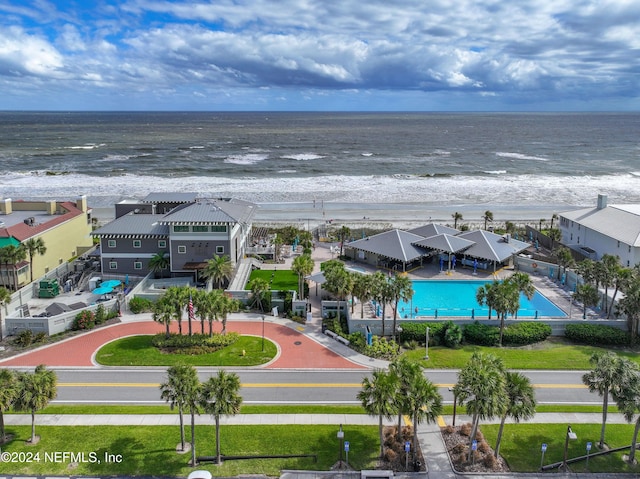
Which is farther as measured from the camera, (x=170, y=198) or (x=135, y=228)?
(x=170, y=198)

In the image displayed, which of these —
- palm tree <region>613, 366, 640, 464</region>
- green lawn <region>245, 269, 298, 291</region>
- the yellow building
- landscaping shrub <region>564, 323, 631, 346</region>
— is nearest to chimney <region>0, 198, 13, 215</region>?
the yellow building

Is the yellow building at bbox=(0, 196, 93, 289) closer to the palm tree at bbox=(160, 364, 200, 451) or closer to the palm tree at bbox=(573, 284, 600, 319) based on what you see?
the palm tree at bbox=(160, 364, 200, 451)

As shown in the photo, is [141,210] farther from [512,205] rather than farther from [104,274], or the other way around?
[512,205]

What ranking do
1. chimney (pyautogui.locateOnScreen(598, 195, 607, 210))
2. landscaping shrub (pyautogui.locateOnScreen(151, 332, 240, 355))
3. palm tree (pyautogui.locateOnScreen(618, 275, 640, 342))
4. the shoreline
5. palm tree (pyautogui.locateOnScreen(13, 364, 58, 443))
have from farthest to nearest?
the shoreline < chimney (pyautogui.locateOnScreen(598, 195, 607, 210)) < palm tree (pyautogui.locateOnScreen(618, 275, 640, 342)) < landscaping shrub (pyautogui.locateOnScreen(151, 332, 240, 355)) < palm tree (pyautogui.locateOnScreen(13, 364, 58, 443))

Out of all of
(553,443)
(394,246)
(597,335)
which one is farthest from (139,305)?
(597,335)

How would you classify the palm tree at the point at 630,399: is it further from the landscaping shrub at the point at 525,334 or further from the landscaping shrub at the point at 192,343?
the landscaping shrub at the point at 192,343

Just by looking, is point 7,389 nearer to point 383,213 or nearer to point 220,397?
point 220,397
